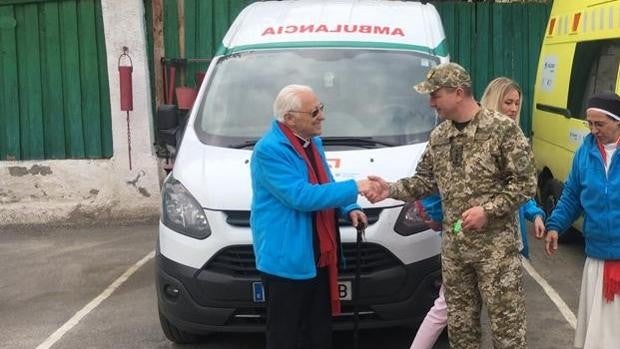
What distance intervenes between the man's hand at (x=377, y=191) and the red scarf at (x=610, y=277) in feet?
3.34

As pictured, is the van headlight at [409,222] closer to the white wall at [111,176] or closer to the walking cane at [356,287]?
the walking cane at [356,287]

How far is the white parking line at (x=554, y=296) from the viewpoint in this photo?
5.04m

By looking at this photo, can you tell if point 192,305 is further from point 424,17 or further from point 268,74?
point 424,17

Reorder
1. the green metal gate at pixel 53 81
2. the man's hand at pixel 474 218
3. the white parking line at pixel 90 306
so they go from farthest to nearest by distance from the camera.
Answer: the green metal gate at pixel 53 81 → the white parking line at pixel 90 306 → the man's hand at pixel 474 218

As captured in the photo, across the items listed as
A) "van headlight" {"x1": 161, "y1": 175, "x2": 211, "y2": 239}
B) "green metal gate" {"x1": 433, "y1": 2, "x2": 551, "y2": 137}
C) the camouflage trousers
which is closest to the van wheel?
"van headlight" {"x1": 161, "y1": 175, "x2": 211, "y2": 239}

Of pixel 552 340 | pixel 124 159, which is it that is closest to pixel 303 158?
pixel 552 340

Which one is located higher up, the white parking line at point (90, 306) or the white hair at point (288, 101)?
the white hair at point (288, 101)

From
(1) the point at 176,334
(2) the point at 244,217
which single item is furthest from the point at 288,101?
(1) the point at 176,334

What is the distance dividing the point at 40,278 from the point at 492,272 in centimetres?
470

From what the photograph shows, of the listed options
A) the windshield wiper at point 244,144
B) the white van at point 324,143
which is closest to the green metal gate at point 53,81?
the white van at point 324,143

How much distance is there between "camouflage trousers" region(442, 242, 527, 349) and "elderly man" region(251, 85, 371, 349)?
52cm

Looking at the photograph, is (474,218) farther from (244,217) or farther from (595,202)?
(244,217)

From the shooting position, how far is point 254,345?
473 cm

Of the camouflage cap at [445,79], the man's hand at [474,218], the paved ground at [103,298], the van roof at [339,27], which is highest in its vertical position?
the van roof at [339,27]
